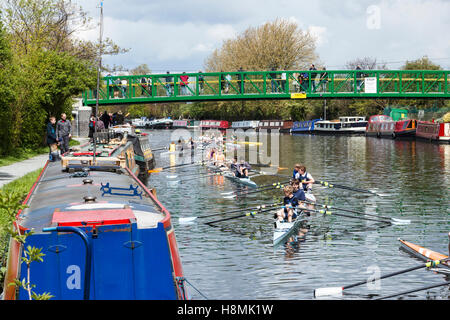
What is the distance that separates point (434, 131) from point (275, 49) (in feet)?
130

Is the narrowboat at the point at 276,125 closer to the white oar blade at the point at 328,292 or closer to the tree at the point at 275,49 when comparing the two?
the tree at the point at 275,49

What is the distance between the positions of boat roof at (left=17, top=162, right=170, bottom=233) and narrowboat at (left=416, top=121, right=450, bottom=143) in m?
53.7

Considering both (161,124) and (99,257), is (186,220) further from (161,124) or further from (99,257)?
(161,124)

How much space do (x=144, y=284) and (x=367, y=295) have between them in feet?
21.9

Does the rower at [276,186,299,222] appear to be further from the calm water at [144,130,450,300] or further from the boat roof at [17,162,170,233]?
the boat roof at [17,162,170,233]

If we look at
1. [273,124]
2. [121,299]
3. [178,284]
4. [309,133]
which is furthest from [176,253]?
[273,124]

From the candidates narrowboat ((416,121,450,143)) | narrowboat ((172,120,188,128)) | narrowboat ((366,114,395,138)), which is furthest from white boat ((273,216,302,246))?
narrowboat ((172,120,188,128))

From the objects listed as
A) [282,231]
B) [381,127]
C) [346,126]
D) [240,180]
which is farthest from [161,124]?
[282,231]

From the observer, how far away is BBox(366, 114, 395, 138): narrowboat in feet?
247

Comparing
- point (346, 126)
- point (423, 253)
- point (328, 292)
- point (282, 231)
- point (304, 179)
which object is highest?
point (346, 126)

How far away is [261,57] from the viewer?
99.4m

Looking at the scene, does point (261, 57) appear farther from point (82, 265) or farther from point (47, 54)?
point (82, 265)

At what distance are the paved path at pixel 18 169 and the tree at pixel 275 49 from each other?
68947 mm

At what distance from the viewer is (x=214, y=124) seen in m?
115
